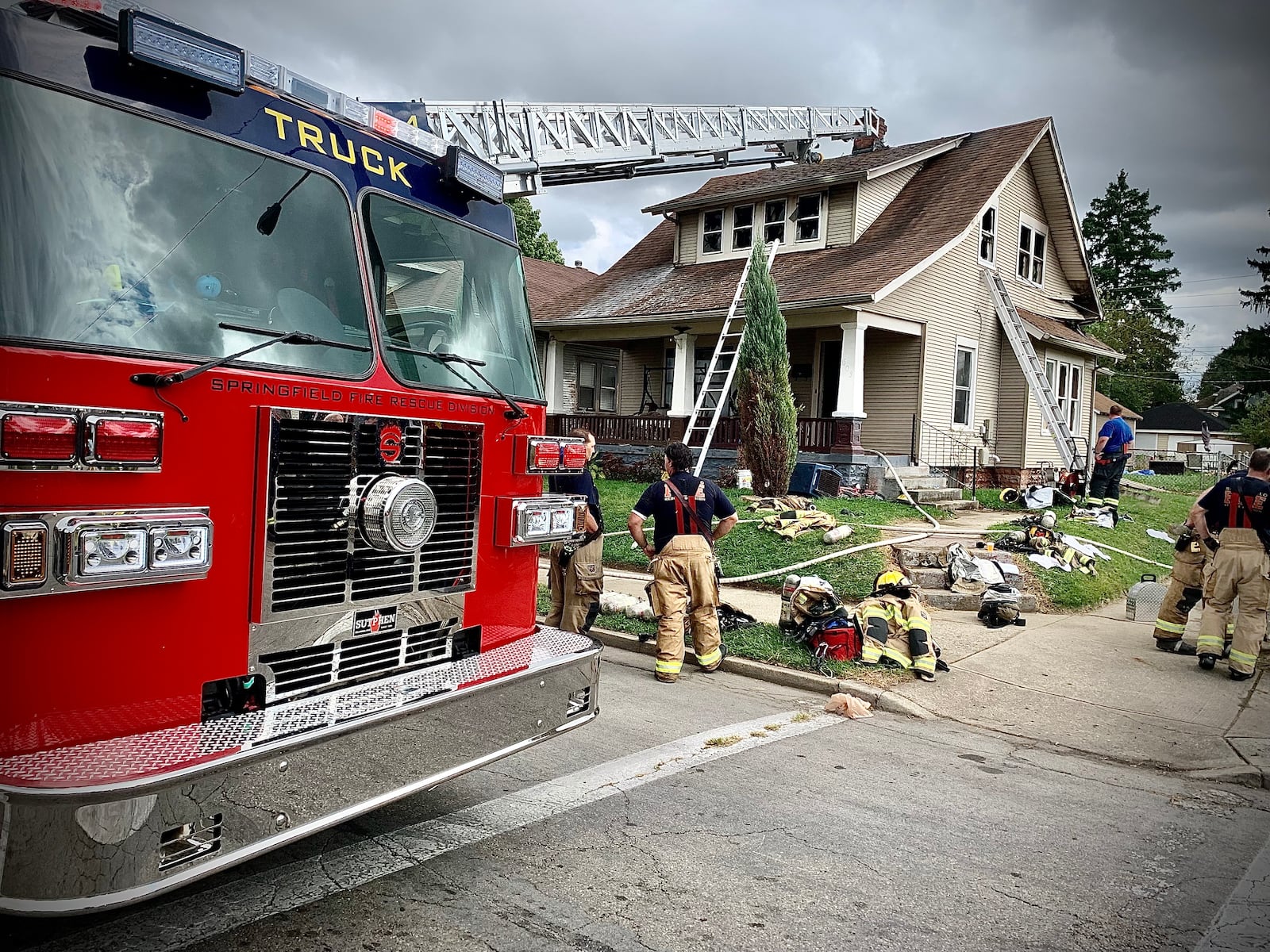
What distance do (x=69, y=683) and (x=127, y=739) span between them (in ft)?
0.75

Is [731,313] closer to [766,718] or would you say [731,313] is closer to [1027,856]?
[766,718]

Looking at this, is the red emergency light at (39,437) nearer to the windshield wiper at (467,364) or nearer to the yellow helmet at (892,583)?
the windshield wiper at (467,364)

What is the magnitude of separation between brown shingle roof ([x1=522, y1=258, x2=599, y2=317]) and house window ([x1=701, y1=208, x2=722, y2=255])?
4705mm

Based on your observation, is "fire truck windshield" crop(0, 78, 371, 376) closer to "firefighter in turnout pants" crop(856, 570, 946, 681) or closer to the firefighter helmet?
"firefighter in turnout pants" crop(856, 570, 946, 681)

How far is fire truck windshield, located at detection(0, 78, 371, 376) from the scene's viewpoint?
2650 millimetres

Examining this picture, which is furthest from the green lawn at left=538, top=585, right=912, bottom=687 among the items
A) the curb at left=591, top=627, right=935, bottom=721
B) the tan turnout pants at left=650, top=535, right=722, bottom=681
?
the tan turnout pants at left=650, top=535, right=722, bottom=681

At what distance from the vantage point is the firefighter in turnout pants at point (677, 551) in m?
7.18

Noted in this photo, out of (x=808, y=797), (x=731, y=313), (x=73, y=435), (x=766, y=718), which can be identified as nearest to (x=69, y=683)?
(x=73, y=435)

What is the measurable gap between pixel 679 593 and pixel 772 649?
107cm

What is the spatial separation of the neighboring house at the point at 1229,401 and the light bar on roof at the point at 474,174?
6616cm

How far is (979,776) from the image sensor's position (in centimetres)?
527

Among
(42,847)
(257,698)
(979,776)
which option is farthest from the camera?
(979,776)

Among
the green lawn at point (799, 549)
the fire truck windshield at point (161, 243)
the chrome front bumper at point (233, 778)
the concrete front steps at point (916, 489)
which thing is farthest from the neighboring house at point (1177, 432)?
the fire truck windshield at point (161, 243)

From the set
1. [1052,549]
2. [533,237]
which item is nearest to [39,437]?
[1052,549]
